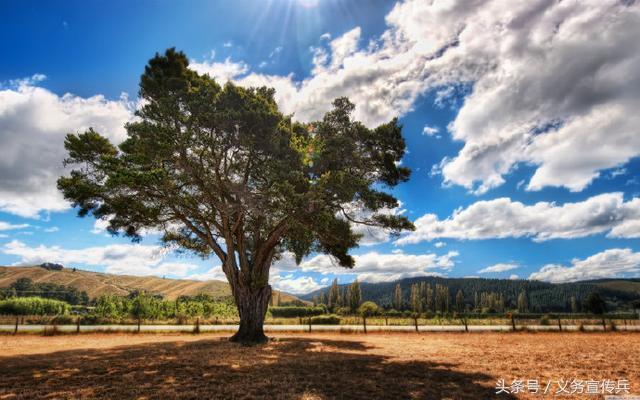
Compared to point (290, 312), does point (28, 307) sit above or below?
above

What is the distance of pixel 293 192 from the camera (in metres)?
16.2

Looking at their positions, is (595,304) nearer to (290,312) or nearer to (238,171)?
(290,312)

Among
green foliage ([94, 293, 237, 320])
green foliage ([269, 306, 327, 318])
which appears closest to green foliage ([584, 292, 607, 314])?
green foliage ([269, 306, 327, 318])

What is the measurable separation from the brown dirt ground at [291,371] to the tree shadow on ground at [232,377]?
3 centimetres

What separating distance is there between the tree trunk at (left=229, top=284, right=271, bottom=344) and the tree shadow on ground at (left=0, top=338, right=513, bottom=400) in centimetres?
469

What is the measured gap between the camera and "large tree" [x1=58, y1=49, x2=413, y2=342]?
17.4 metres

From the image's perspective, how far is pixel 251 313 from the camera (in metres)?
21.0

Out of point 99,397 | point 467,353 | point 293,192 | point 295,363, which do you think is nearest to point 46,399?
point 99,397

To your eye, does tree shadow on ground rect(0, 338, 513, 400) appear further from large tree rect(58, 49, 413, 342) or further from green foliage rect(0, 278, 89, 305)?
green foliage rect(0, 278, 89, 305)

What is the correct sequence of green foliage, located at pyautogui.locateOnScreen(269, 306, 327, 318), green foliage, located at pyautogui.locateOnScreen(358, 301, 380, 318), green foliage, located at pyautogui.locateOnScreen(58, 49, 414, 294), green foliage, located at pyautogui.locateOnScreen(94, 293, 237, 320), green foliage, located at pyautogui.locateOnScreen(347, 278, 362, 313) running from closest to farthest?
green foliage, located at pyautogui.locateOnScreen(58, 49, 414, 294)
green foliage, located at pyautogui.locateOnScreen(94, 293, 237, 320)
green foliage, located at pyautogui.locateOnScreen(358, 301, 380, 318)
green foliage, located at pyautogui.locateOnScreen(269, 306, 327, 318)
green foliage, located at pyautogui.locateOnScreen(347, 278, 362, 313)

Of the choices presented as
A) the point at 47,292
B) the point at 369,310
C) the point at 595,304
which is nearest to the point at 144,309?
the point at 369,310

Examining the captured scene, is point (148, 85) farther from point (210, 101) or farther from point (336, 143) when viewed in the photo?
point (336, 143)

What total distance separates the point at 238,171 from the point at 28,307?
204ft

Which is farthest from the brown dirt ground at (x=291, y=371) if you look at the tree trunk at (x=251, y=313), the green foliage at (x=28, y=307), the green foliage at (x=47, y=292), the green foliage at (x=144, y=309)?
the green foliage at (x=47, y=292)
